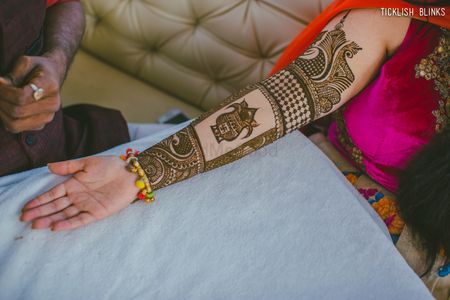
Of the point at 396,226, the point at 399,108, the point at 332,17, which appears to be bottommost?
the point at 396,226

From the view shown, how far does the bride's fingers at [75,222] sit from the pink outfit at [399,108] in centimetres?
56

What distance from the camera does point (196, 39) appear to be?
4.22 feet

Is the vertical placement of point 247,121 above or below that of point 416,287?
above

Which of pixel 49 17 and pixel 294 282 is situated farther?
pixel 49 17

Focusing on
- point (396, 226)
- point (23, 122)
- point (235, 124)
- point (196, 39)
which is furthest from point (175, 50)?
point (396, 226)

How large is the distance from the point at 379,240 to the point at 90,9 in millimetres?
1039

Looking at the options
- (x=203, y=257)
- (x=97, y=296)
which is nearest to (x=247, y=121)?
(x=203, y=257)

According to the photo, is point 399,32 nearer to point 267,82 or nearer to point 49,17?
point 267,82

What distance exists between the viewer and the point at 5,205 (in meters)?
0.79

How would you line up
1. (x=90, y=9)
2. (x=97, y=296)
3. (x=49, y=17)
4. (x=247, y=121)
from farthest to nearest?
(x=90, y=9)
(x=49, y=17)
(x=247, y=121)
(x=97, y=296)

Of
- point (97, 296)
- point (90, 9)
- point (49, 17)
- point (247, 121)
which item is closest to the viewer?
point (97, 296)

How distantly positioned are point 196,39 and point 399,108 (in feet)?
2.01

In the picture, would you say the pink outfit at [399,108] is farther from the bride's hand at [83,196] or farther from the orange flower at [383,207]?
the bride's hand at [83,196]

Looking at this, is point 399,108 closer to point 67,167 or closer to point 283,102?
point 283,102
